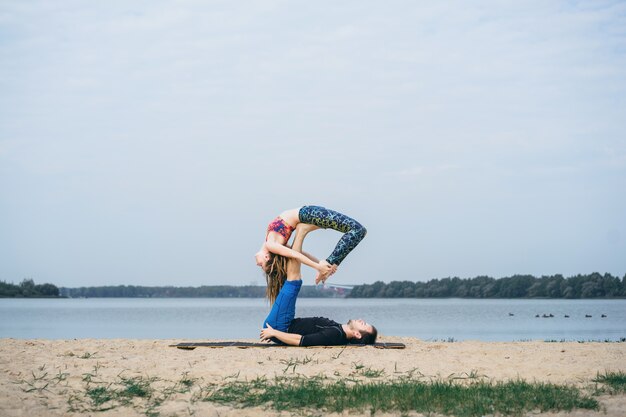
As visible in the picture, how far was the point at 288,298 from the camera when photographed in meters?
12.0

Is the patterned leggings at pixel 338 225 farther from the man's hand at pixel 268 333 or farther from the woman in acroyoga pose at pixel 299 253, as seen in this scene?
the man's hand at pixel 268 333

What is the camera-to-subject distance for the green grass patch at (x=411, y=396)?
7617mm

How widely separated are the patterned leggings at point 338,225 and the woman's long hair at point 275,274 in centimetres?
75

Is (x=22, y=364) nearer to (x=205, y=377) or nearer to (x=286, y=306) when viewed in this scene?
(x=205, y=377)

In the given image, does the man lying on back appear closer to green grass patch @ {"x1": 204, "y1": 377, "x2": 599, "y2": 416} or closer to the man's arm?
the man's arm

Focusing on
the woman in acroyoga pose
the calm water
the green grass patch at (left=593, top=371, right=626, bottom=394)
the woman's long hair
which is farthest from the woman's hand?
the calm water

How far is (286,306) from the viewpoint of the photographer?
12.0 m

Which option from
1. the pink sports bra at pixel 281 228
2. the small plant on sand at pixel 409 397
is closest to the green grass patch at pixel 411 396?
the small plant on sand at pixel 409 397

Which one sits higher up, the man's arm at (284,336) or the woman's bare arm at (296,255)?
the woman's bare arm at (296,255)

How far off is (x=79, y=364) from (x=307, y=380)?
3.13m

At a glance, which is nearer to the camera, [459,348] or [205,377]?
[205,377]

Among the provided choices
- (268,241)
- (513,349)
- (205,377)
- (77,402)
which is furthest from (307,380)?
(513,349)

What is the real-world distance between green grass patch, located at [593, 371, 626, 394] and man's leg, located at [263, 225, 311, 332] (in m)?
4.69

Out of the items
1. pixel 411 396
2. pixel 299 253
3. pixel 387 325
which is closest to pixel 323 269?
pixel 299 253
